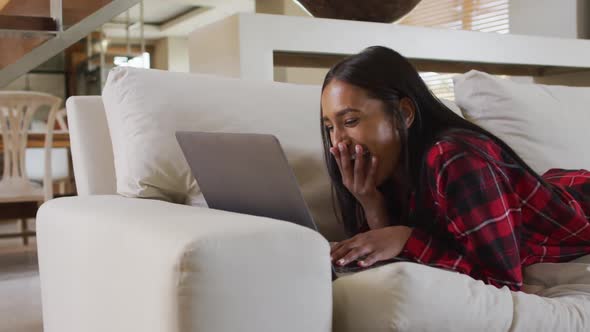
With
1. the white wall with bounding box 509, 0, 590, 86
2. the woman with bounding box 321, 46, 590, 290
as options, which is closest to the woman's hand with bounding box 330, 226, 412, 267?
the woman with bounding box 321, 46, 590, 290

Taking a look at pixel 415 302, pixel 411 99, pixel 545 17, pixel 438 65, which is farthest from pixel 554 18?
pixel 415 302

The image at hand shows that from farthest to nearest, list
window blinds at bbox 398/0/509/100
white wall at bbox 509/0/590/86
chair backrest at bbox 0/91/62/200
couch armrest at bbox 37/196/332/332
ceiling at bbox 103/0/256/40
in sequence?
ceiling at bbox 103/0/256/40, window blinds at bbox 398/0/509/100, chair backrest at bbox 0/91/62/200, white wall at bbox 509/0/590/86, couch armrest at bbox 37/196/332/332

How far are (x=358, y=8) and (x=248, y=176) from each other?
143 cm

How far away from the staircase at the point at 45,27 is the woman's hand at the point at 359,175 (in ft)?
4.70

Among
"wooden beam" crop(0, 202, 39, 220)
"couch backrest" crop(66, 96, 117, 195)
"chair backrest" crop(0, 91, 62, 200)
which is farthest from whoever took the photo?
"wooden beam" crop(0, 202, 39, 220)

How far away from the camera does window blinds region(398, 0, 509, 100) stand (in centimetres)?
492

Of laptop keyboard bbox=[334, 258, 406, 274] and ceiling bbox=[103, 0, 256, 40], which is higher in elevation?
ceiling bbox=[103, 0, 256, 40]

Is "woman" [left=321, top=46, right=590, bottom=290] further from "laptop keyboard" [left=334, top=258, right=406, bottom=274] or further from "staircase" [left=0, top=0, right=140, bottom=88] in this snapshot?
"staircase" [left=0, top=0, right=140, bottom=88]

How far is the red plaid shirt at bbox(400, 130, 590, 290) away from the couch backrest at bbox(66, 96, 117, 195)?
2.60 feet

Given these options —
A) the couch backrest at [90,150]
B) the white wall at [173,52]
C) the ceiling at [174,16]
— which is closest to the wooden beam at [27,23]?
the couch backrest at [90,150]

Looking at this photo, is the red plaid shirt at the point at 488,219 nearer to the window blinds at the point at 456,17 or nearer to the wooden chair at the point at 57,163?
the window blinds at the point at 456,17

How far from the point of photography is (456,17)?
5391 mm

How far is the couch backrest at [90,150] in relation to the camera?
5.57 ft

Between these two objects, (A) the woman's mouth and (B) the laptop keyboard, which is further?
(A) the woman's mouth
